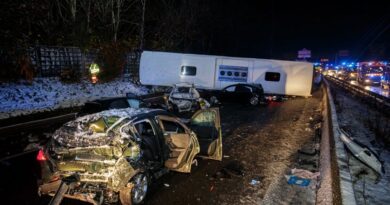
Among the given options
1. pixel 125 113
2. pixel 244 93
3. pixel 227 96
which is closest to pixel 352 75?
pixel 244 93

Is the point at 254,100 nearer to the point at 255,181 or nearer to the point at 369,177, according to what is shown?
the point at 369,177

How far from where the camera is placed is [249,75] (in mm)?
23719

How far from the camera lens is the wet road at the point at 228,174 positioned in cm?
612

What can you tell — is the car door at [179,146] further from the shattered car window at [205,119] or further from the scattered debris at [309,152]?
the scattered debris at [309,152]

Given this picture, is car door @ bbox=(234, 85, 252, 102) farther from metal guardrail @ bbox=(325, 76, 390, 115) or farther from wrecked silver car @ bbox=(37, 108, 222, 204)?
wrecked silver car @ bbox=(37, 108, 222, 204)

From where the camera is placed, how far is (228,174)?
749 cm

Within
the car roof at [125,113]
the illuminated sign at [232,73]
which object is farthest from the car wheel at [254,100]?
the car roof at [125,113]

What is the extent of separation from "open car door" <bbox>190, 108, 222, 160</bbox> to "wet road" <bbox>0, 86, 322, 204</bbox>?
0.37m

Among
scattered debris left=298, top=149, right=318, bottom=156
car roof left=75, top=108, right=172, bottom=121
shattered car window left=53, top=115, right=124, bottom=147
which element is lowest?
scattered debris left=298, top=149, right=318, bottom=156

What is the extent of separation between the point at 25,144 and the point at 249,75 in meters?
16.9

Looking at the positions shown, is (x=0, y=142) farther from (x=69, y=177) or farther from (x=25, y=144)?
(x=69, y=177)

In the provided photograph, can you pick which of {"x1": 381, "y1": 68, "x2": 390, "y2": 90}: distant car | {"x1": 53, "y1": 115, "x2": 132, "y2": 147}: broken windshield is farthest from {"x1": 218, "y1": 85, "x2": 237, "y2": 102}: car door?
{"x1": 381, "y1": 68, "x2": 390, "y2": 90}: distant car

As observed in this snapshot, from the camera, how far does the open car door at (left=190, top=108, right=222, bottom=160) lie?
25.6 ft

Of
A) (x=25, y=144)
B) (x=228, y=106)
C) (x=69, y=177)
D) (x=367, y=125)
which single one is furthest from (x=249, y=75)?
(x=69, y=177)
